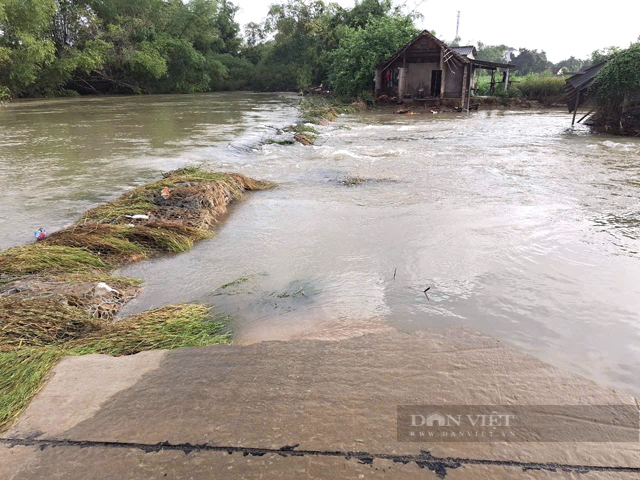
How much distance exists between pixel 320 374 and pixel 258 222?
3.72m

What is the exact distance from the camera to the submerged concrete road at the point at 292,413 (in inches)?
77.7

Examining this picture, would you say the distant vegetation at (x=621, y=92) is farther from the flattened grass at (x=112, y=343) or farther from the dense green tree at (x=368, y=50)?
the flattened grass at (x=112, y=343)

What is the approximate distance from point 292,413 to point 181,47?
4054cm

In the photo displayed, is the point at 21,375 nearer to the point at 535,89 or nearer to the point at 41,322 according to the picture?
the point at 41,322

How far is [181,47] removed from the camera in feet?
122

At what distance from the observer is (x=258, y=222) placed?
6.11 meters

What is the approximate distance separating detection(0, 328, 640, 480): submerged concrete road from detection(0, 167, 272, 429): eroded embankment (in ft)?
0.66

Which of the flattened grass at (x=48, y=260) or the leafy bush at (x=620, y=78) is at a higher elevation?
the leafy bush at (x=620, y=78)

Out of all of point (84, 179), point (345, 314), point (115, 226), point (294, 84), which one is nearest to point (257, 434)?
point (345, 314)

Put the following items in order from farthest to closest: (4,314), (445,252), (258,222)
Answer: (258,222), (445,252), (4,314)

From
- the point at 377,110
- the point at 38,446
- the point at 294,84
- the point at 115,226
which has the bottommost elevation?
the point at 38,446

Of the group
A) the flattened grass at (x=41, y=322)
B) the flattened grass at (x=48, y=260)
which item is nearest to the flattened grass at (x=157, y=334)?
the flattened grass at (x=41, y=322)

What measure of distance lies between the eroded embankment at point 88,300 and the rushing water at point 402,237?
280mm

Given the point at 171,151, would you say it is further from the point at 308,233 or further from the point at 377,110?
the point at 377,110
